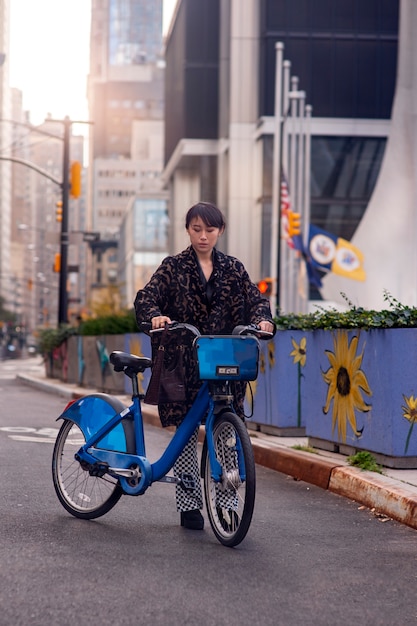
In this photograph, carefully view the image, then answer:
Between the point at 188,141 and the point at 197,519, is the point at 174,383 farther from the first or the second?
the point at 188,141

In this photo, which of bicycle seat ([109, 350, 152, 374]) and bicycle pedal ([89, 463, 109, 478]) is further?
bicycle pedal ([89, 463, 109, 478])

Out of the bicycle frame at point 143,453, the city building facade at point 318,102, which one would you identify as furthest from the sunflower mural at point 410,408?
the city building facade at point 318,102

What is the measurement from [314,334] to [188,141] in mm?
48482

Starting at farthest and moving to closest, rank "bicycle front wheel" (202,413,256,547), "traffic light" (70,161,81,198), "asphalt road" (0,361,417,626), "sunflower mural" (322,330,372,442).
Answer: "traffic light" (70,161,81,198) < "sunflower mural" (322,330,372,442) < "bicycle front wheel" (202,413,256,547) < "asphalt road" (0,361,417,626)

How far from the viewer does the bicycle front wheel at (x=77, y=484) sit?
6305 millimetres

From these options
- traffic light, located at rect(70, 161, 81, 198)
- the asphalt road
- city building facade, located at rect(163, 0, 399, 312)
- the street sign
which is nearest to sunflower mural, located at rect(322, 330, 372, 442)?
the asphalt road

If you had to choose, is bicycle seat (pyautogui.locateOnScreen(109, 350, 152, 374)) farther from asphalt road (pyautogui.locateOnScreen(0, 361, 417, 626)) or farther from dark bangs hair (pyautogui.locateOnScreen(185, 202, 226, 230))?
asphalt road (pyautogui.locateOnScreen(0, 361, 417, 626))

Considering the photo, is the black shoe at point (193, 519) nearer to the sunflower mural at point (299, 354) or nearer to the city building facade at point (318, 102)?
the sunflower mural at point (299, 354)

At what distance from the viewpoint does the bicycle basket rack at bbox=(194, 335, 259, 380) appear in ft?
18.3

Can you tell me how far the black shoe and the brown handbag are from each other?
0.65 meters

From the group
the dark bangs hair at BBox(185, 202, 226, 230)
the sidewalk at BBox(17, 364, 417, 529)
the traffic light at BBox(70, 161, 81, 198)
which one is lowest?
the sidewalk at BBox(17, 364, 417, 529)

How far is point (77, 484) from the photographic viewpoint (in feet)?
21.4

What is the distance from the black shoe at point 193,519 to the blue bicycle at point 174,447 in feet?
0.50

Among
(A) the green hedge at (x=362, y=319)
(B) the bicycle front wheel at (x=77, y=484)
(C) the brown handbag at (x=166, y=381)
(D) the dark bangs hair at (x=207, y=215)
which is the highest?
(D) the dark bangs hair at (x=207, y=215)
